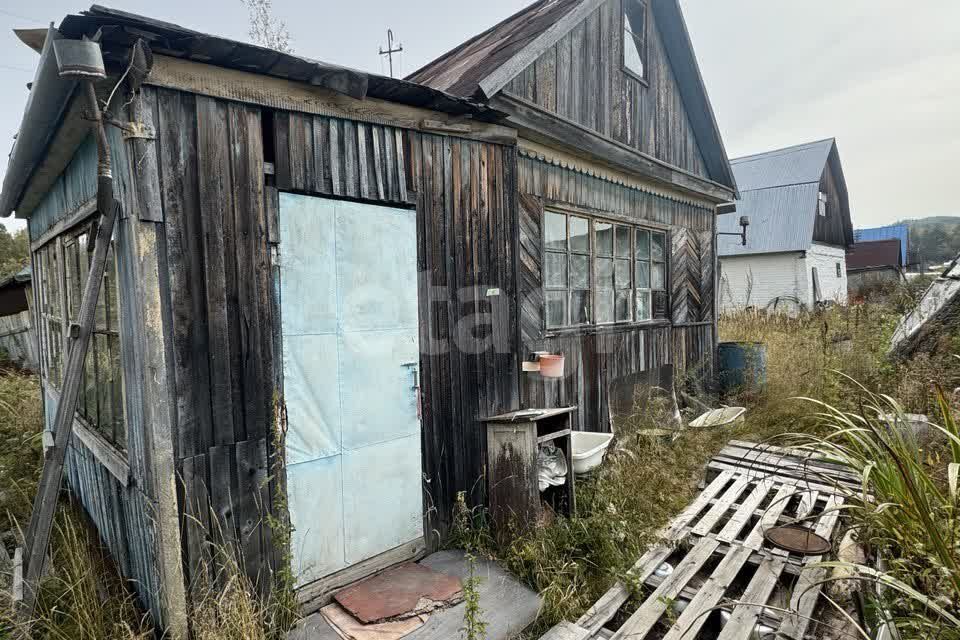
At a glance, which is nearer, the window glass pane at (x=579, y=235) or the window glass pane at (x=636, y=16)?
the window glass pane at (x=579, y=235)

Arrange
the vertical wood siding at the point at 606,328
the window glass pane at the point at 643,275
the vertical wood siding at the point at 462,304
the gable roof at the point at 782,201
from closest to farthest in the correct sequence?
the vertical wood siding at the point at 462,304 → the vertical wood siding at the point at 606,328 → the window glass pane at the point at 643,275 → the gable roof at the point at 782,201

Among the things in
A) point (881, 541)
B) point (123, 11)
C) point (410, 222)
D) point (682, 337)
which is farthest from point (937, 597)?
point (682, 337)

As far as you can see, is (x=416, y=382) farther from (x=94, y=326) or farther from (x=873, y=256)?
(x=873, y=256)

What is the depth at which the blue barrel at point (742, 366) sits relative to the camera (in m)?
7.33

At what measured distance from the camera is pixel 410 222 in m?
3.54

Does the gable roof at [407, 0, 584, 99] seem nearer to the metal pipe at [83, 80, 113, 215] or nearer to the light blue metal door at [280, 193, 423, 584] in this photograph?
the light blue metal door at [280, 193, 423, 584]

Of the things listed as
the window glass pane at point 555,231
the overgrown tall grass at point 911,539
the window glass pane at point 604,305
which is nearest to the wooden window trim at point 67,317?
the window glass pane at point 555,231

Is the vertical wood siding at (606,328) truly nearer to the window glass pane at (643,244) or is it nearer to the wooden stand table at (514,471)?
the window glass pane at (643,244)

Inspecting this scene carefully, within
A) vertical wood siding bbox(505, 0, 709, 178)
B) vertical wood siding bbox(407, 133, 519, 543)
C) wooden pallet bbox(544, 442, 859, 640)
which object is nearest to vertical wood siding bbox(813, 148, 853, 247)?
vertical wood siding bbox(505, 0, 709, 178)

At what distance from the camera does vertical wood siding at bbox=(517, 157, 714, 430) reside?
462 cm

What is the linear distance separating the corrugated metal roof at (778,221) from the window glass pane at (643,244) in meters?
12.7

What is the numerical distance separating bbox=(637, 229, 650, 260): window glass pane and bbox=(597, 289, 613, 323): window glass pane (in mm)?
905

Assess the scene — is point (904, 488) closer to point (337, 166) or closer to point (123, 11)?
point (337, 166)

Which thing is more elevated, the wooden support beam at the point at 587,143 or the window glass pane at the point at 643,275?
the wooden support beam at the point at 587,143
